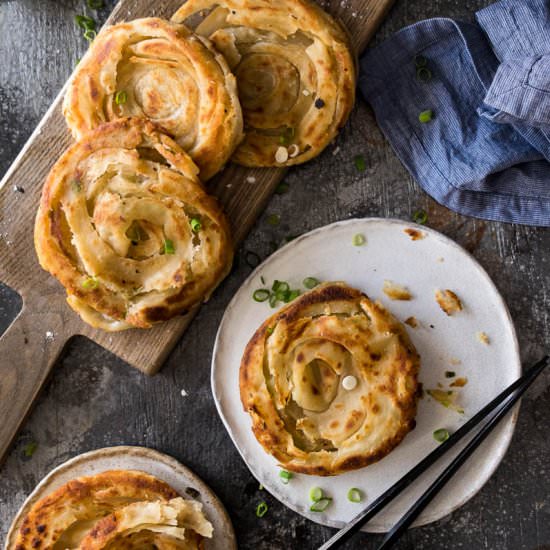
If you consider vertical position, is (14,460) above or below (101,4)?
below

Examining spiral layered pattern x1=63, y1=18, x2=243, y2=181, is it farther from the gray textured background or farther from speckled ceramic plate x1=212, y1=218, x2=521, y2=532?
speckled ceramic plate x1=212, y1=218, x2=521, y2=532

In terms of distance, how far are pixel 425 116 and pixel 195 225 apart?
3.72 ft

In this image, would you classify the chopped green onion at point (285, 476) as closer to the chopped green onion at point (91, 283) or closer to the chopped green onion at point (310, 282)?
the chopped green onion at point (310, 282)

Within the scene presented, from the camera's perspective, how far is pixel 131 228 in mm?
3488

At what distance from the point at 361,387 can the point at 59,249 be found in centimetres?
146

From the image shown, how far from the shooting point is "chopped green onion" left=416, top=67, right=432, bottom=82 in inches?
141

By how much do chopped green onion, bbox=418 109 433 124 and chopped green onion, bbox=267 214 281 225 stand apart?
2.56ft

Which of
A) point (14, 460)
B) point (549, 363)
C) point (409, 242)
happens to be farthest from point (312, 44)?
point (14, 460)

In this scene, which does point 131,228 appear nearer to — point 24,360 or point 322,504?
point 24,360

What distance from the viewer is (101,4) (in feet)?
12.5

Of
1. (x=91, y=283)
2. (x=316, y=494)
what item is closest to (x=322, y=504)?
(x=316, y=494)

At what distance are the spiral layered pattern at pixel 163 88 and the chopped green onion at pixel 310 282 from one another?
2.10ft

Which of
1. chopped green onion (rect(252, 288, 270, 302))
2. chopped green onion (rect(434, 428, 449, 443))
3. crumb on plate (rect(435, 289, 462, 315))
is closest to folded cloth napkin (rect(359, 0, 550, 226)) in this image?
crumb on plate (rect(435, 289, 462, 315))

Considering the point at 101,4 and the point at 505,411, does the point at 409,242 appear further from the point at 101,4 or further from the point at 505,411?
the point at 101,4
